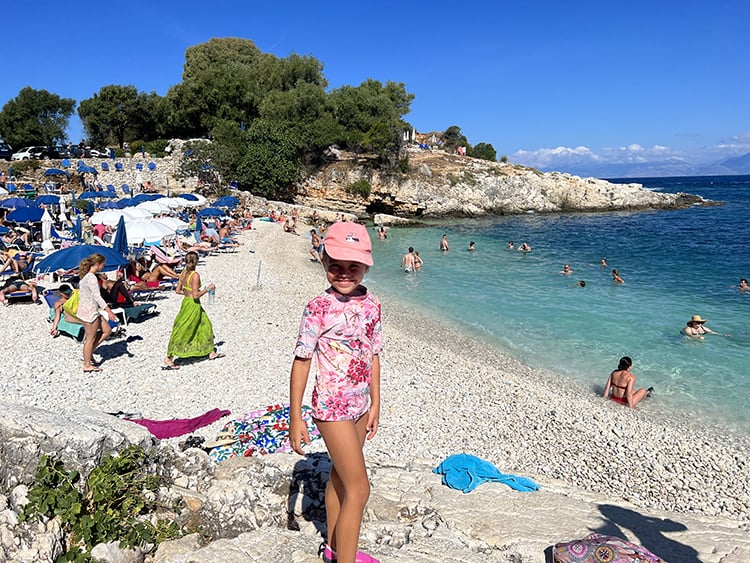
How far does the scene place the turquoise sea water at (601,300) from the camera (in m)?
10.6

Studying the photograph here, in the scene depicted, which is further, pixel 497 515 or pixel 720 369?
pixel 720 369

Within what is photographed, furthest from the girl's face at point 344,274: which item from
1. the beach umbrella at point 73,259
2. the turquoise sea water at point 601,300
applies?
the beach umbrella at point 73,259

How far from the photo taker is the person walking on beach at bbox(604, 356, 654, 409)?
29.4 ft

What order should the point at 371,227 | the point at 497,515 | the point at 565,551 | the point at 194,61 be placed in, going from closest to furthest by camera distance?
the point at 565,551 → the point at 497,515 → the point at 371,227 → the point at 194,61

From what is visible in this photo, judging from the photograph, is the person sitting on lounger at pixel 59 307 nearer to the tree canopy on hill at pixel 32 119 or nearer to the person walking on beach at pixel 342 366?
the person walking on beach at pixel 342 366

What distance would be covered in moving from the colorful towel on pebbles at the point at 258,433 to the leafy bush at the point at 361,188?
125 feet

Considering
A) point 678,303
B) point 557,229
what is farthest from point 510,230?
point 678,303

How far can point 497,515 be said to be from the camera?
4.29 meters

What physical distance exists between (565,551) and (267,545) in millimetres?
2179

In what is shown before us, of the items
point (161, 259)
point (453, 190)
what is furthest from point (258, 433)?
point (453, 190)

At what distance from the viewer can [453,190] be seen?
151 feet

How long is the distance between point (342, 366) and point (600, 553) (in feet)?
8.12

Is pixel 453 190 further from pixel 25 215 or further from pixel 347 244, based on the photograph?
pixel 347 244

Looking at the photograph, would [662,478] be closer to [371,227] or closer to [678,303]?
[678,303]
